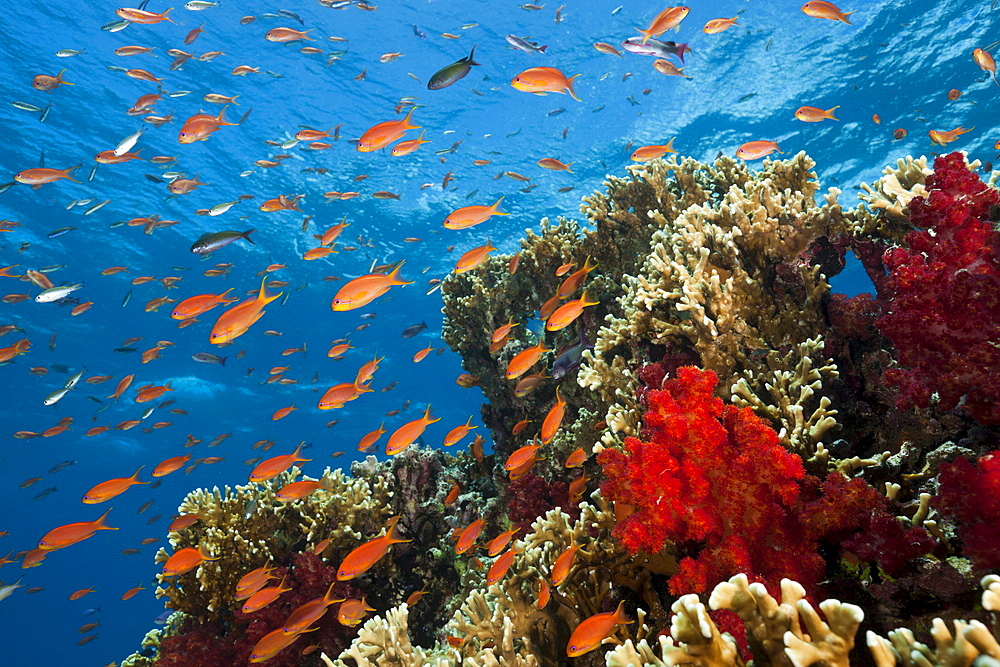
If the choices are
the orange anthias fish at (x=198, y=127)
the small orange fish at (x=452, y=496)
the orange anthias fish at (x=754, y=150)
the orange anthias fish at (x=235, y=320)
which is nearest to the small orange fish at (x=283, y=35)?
the orange anthias fish at (x=198, y=127)

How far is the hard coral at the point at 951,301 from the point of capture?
2.16 metres

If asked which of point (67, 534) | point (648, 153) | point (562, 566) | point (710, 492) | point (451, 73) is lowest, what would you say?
point (67, 534)

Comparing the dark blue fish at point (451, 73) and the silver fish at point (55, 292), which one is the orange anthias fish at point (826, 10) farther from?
the silver fish at point (55, 292)

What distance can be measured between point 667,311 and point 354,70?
19.5m

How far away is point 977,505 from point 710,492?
103 centimetres

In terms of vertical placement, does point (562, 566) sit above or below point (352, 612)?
above

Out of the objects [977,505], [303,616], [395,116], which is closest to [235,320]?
[303,616]

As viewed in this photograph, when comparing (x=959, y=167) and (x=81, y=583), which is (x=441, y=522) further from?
(x=81, y=583)

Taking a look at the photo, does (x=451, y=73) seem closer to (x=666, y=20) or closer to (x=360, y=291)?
(x=360, y=291)

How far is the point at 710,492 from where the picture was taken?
2.47m

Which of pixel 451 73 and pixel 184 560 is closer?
pixel 184 560

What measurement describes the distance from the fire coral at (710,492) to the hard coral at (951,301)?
2.69ft

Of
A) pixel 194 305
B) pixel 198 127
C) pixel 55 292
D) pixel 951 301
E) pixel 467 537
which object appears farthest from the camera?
pixel 55 292

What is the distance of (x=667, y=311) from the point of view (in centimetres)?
394
